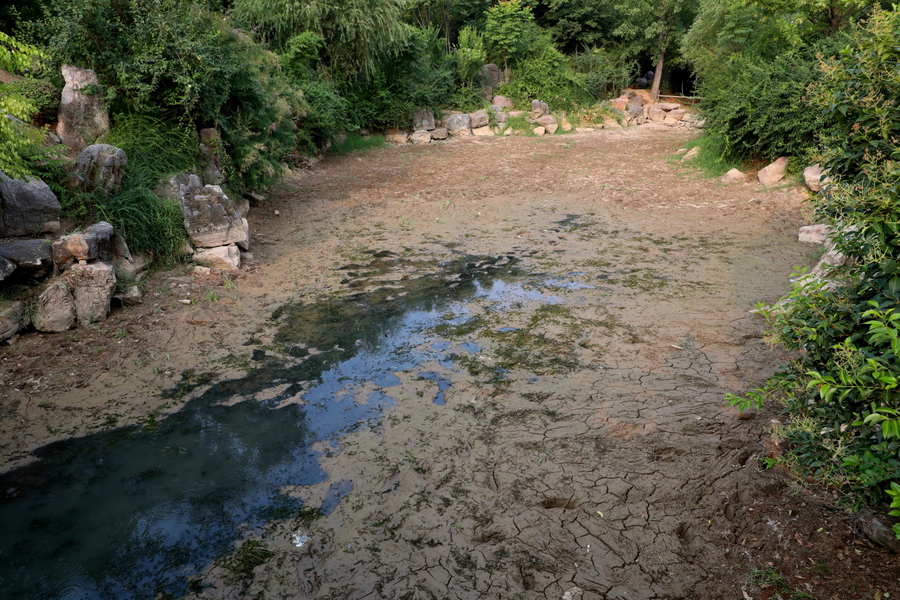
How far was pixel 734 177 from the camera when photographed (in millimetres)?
13719

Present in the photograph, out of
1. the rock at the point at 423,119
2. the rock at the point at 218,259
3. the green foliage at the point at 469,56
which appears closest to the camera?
the rock at the point at 218,259

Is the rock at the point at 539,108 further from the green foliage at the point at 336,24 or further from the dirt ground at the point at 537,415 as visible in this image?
the dirt ground at the point at 537,415

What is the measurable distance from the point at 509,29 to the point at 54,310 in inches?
956

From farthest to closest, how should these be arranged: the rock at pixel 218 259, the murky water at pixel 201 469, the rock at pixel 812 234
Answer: the rock at pixel 812 234
the rock at pixel 218 259
the murky water at pixel 201 469

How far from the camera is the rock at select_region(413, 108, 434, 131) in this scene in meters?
22.9

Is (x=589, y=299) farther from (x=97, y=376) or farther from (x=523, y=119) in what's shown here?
(x=523, y=119)

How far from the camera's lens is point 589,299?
778 cm

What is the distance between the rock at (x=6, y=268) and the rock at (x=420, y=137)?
1671cm

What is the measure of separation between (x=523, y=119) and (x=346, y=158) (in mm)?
9122

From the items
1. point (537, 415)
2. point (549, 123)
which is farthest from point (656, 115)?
point (537, 415)

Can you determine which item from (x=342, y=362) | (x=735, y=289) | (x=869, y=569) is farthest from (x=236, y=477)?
(x=735, y=289)

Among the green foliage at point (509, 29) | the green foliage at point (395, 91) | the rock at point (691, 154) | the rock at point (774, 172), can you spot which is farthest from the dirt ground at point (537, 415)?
the green foliage at point (509, 29)

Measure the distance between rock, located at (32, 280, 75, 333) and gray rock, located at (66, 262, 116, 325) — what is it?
0.11 m

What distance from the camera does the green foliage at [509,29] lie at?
1033 inches
